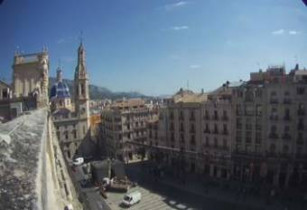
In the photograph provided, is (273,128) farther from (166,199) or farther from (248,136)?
(166,199)

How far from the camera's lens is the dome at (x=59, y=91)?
44031mm

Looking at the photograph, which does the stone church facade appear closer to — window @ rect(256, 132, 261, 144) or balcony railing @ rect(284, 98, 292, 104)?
window @ rect(256, 132, 261, 144)

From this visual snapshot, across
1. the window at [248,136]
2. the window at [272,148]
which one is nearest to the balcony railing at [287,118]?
the window at [272,148]

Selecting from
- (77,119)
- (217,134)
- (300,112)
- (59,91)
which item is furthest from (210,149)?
(59,91)

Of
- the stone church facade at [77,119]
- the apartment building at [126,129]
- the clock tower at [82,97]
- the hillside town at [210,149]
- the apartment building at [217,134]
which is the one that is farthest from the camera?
the clock tower at [82,97]

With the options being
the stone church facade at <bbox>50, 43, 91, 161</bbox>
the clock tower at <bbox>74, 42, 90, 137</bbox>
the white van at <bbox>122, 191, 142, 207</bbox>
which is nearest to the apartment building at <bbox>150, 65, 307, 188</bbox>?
the white van at <bbox>122, 191, 142, 207</bbox>

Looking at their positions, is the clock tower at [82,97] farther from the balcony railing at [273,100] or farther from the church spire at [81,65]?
the balcony railing at [273,100]

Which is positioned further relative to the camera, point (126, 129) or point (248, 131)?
point (126, 129)

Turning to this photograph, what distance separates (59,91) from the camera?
146ft

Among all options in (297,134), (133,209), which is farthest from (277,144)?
(133,209)

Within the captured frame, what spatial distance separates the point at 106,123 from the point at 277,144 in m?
19.9

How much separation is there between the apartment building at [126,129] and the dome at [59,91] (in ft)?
24.4

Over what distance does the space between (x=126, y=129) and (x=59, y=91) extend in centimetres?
1194

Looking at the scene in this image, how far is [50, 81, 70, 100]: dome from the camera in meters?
44.0
